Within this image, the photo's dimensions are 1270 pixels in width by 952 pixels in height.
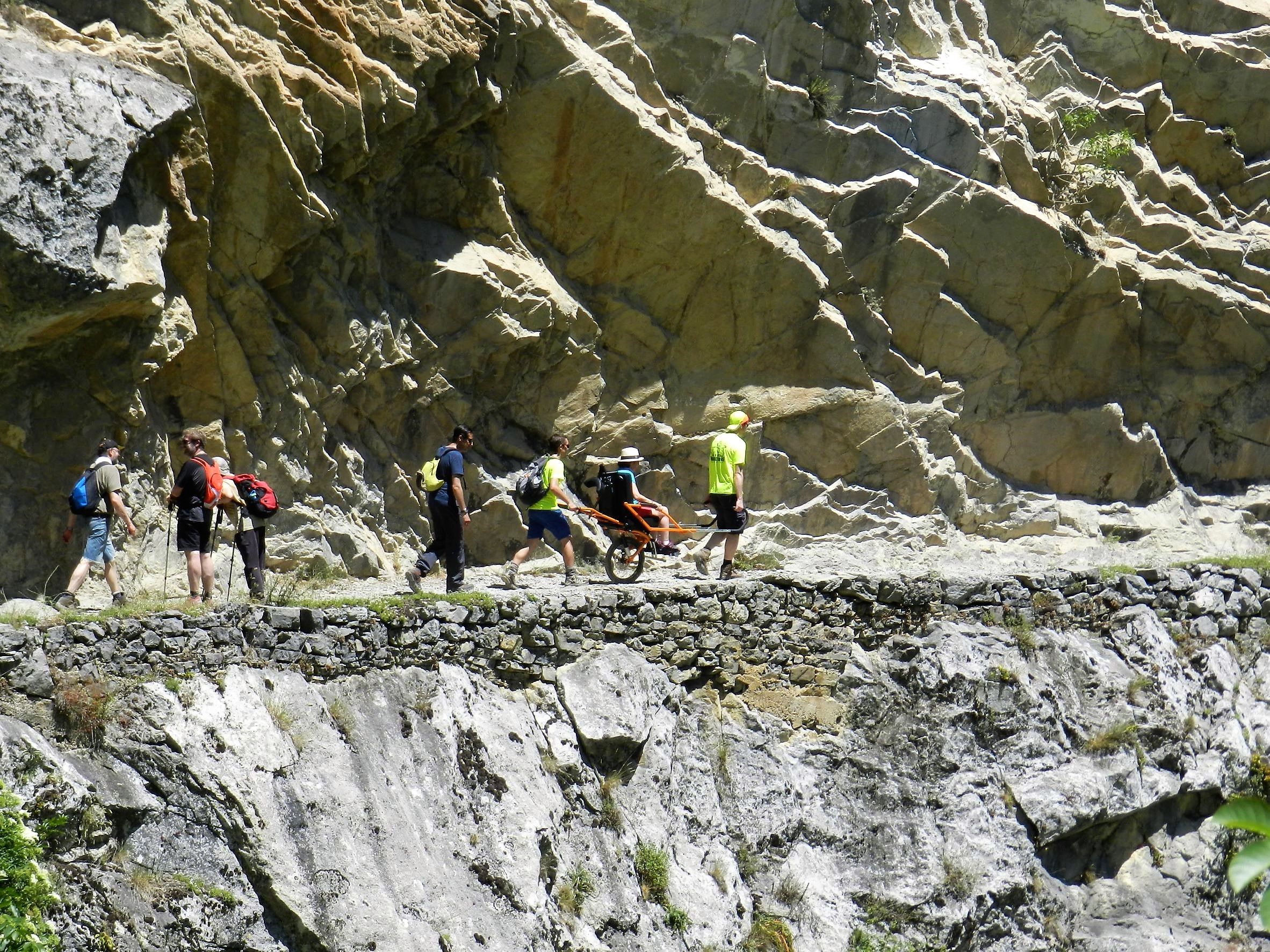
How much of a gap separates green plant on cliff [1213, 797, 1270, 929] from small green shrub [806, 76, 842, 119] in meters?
15.5

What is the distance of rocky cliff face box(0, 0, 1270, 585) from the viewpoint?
11250 millimetres

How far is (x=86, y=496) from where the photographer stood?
10.2 metres

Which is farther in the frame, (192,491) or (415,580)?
(415,580)

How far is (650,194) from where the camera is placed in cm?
1588

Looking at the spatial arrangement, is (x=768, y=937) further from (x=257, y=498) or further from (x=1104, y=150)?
(x=1104, y=150)

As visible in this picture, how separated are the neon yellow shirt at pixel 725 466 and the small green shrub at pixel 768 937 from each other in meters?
4.41

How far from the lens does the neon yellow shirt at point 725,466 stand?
12.6m

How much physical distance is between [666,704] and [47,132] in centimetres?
741

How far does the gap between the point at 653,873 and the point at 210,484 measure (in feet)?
16.0

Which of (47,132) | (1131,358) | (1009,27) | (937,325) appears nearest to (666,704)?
(47,132)

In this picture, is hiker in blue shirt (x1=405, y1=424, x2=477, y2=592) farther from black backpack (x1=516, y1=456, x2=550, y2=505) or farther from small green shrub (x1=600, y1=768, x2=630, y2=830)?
small green shrub (x1=600, y1=768, x2=630, y2=830)

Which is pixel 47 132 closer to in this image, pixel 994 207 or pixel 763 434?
pixel 763 434

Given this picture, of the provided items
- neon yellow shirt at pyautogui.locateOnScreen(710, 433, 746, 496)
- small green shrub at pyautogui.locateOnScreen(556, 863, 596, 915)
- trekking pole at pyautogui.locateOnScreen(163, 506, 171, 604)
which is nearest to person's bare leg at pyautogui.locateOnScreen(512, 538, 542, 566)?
neon yellow shirt at pyautogui.locateOnScreen(710, 433, 746, 496)

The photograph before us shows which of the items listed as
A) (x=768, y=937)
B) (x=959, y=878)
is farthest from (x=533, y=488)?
(x=959, y=878)
